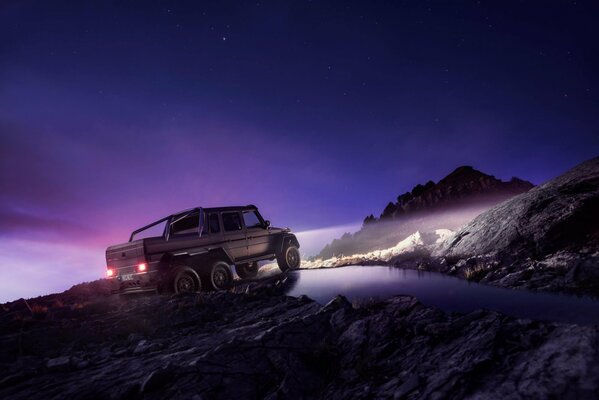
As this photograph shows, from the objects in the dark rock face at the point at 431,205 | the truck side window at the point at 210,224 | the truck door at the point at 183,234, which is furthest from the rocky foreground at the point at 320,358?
the dark rock face at the point at 431,205

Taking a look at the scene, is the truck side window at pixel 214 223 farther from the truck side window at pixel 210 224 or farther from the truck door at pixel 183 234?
the truck door at pixel 183 234

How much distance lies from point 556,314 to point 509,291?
1700 mm

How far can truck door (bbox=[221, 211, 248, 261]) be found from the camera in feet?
39.7

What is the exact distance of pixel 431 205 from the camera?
4712 centimetres

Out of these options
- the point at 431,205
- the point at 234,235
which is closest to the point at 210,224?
the point at 234,235

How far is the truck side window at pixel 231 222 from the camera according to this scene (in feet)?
40.5

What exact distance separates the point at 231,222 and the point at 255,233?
1181 millimetres

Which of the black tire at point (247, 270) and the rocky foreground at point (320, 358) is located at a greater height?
the black tire at point (247, 270)

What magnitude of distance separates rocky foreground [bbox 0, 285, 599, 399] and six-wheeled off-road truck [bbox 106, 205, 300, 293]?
236 cm

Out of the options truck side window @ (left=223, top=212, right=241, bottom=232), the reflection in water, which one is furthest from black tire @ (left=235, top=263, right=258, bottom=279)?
the reflection in water

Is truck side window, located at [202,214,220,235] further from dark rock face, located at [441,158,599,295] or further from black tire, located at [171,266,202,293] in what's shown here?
dark rock face, located at [441,158,599,295]

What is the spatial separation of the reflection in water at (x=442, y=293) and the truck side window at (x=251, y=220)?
140 inches

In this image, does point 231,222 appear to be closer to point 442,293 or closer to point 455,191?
point 442,293

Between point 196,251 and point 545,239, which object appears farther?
point 196,251
